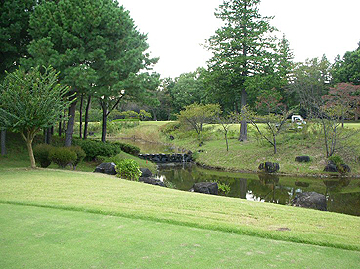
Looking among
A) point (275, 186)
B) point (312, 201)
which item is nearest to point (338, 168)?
point (275, 186)

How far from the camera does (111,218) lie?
582 centimetres

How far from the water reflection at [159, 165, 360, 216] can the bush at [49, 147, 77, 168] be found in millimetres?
5781

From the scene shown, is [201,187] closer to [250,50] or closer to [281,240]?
[281,240]

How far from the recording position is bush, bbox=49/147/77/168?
1555cm

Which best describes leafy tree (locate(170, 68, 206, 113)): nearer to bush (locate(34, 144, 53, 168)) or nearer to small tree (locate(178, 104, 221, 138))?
small tree (locate(178, 104, 221, 138))

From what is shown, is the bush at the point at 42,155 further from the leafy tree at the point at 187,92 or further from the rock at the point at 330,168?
the leafy tree at the point at 187,92

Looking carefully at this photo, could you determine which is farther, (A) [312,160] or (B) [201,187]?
(A) [312,160]

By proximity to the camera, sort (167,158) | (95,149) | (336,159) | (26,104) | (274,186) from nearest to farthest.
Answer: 1. (26,104)
2. (274,186)
3. (95,149)
4. (336,159)
5. (167,158)

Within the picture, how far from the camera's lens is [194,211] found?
22.9 feet

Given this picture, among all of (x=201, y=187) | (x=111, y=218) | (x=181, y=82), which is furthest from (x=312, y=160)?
(x=181, y=82)

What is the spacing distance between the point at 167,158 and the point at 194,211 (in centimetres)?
2050

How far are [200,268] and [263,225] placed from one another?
2.71m

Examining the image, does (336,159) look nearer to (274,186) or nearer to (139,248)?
(274,186)

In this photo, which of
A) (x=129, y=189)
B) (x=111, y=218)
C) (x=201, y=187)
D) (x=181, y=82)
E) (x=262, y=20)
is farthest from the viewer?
(x=181, y=82)
